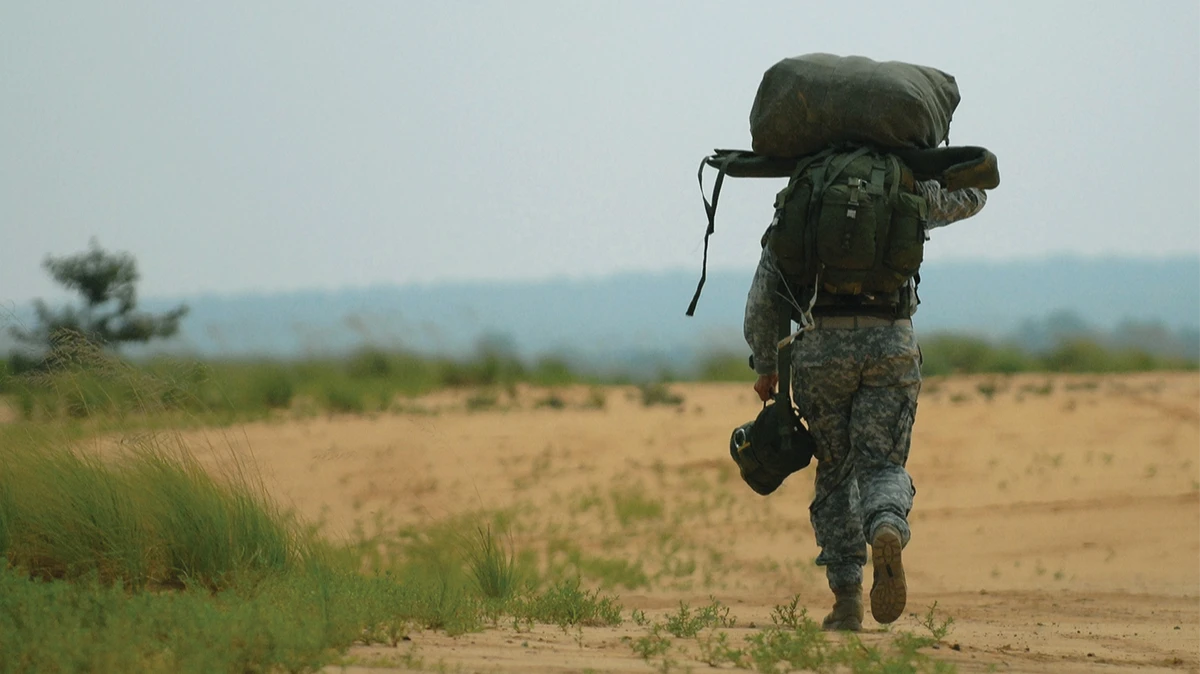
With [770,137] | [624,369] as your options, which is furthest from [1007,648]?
[624,369]

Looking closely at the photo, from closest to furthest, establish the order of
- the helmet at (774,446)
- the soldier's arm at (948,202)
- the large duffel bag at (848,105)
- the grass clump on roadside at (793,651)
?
1. the grass clump on roadside at (793,651)
2. the large duffel bag at (848,105)
3. the soldier's arm at (948,202)
4. the helmet at (774,446)

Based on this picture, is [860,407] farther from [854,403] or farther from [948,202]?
[948,202]

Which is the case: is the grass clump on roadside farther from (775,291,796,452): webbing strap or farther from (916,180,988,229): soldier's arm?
(916,180,988,229): soldier's arm

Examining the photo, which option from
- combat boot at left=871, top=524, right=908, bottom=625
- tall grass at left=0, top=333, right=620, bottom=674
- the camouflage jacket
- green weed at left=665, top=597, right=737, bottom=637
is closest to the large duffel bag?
the camouflage jacket

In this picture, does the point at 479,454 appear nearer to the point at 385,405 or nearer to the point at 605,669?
the point at 385,405

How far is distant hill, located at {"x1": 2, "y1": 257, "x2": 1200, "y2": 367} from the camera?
1919 cm

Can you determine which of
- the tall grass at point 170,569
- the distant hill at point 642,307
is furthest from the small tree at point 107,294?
the tall grass at point 170,569

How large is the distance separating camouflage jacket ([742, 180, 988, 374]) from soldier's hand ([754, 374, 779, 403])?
35 mm

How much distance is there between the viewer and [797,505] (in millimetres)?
11516

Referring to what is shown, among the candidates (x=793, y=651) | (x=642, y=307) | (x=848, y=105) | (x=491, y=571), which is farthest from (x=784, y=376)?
(x=642, y=307)

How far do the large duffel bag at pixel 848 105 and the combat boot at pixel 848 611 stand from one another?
1798mm

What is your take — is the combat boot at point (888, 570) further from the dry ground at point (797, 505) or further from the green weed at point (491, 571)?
the green weed at point (491, 571)

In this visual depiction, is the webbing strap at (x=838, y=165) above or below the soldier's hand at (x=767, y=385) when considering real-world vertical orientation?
above

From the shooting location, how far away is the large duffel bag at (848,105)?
17.4 ft
